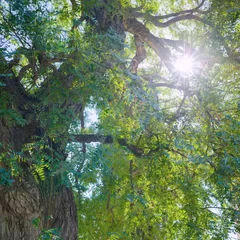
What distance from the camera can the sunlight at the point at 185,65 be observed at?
3.18m

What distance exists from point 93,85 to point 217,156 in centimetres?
118

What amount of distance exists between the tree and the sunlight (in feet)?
0.06

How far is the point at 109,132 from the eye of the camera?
302 cm

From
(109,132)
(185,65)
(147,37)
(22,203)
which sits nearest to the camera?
(22,203)

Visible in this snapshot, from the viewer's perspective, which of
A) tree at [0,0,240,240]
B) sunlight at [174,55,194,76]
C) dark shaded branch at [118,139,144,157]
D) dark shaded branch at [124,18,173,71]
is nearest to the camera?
tree at [0,0,240,240]

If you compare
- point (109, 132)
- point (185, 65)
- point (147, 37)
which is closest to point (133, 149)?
point (109, 132)

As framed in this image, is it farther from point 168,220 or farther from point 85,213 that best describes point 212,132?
point 85,213

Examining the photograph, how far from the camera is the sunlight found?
10.4 feet

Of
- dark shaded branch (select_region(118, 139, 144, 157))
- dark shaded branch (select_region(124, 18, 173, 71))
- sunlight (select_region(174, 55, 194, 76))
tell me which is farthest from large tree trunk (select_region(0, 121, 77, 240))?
dark shaded branch (select_region(124, 18, 173, 71))

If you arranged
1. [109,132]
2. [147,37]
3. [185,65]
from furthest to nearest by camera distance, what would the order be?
[147,37]
[185,65]
[109,132]

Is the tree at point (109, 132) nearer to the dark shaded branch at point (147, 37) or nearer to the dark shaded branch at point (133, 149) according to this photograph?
the dark shaded branch at point (133, 149)

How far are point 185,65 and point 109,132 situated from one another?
3.12 feet

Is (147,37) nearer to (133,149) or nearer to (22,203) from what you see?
(133,149)

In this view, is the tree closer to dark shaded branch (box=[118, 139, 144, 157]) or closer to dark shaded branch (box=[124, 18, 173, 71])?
dark shaded branch (box=[118, 139, 144, 157])
